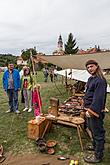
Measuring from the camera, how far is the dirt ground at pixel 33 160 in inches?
150

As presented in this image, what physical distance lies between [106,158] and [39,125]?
1501mm

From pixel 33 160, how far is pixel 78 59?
2.61 meters

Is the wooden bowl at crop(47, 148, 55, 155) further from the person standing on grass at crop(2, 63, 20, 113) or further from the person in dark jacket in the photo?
the person standing on grass at crop(2, 63, 20, 113)

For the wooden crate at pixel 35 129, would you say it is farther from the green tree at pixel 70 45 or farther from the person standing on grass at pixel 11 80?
the green tree at pixel 70 45

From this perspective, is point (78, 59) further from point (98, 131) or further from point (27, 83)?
point (98, 131)

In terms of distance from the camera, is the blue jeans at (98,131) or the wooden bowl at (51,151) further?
the wooden bowl at (51,151)

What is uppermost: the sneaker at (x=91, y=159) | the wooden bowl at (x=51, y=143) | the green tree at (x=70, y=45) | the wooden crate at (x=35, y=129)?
the green tree at (x=70, y=45)

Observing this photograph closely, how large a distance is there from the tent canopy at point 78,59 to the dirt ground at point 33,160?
219 cm

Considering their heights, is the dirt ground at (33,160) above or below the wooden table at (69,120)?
below

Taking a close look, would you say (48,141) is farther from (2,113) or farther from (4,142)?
(2,113)

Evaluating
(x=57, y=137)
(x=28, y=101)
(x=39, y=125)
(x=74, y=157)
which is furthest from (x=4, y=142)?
(x=28, y=101)

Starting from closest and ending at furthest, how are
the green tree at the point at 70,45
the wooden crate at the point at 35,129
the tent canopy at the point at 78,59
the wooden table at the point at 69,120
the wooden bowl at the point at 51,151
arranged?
the wooden bowl at the point at 51,151
the wooden table at the point at 69,120
the wooden crate at the point at 35,129
the tent canopy at the point at 78,59
the green tree at the point at 70,45

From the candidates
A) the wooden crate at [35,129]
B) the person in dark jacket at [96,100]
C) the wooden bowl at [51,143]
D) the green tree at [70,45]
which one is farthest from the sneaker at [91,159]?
the green tree at [70,45]

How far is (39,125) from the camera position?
4.71 metres
